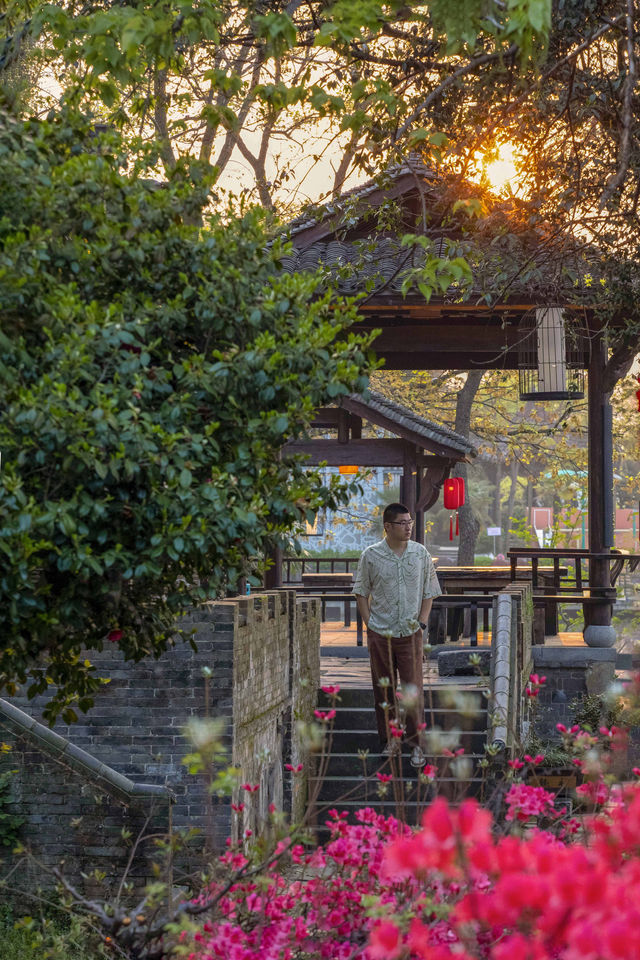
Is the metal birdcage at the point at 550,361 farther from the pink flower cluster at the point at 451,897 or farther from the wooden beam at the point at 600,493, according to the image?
the pink flower cluster at the point at 451,897

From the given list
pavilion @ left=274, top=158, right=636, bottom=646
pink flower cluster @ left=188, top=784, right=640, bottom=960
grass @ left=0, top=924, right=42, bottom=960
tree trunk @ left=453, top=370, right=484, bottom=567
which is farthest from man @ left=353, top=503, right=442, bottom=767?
tree trunk @ left=453, top=370, right=484, bottom=567

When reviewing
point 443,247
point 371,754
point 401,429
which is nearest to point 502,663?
point 371,754

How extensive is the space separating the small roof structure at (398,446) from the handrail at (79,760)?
6924mm

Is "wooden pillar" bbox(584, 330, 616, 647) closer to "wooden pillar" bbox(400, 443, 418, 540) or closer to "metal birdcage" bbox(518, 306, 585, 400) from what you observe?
"metal birdcage" bbox(518, 306, 585, 400)

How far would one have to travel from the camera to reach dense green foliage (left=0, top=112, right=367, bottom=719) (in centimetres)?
378

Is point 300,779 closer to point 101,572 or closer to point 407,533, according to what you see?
point 407,533

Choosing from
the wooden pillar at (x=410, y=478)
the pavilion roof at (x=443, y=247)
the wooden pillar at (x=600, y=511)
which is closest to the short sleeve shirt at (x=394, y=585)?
the pavilion roof at (x=443, y=247)

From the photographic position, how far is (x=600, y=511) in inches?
503

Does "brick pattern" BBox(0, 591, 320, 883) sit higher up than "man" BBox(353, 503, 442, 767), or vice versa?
"man" BBox(353, 503, 442, 767)

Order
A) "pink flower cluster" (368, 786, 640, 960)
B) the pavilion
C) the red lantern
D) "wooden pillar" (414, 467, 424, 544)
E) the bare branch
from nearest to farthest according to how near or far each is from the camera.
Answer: "pink flower cluster" (368, 786, 640, 960) → the bare branch → the pavilion → "wooden pillar" (414, 467, 424, 544) → the red lantern

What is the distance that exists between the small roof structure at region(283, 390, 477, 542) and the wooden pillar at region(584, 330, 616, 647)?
1966 mm

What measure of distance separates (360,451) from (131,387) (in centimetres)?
1110

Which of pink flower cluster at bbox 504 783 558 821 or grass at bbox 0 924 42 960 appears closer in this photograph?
→ pink flower cluster at bbox 504 783 558 821

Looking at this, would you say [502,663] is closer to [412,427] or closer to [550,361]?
[550,361]
